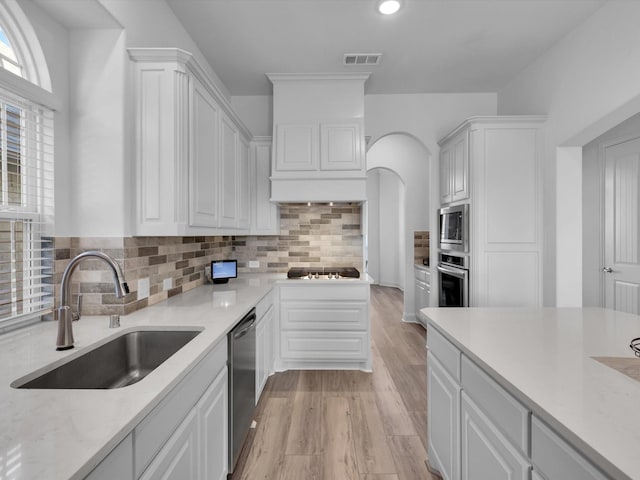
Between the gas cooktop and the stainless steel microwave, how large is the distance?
105cm

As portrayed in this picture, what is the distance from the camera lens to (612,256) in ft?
11.1

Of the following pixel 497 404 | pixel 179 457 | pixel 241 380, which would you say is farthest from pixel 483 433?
pixel 241 380

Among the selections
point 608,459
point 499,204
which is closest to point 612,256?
point 499,204

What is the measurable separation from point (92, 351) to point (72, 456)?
0.77 m

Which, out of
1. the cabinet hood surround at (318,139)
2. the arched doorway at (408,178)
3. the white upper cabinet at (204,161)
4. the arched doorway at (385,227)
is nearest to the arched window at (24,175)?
the white upper cabinet at (204,161)

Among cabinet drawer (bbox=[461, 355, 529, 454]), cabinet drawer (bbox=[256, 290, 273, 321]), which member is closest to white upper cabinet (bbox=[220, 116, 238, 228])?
cabinet drawer (bbox=[256, 290, 273, 321])

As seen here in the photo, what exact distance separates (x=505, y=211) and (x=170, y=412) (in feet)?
10.1

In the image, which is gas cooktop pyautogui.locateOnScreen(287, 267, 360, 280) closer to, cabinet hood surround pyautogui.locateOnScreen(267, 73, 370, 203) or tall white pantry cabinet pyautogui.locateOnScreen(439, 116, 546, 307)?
cabinet hood surround pyautogui.locateOnScreen(267, 73, 370, 203)

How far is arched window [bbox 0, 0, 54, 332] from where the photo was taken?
4.43 feet

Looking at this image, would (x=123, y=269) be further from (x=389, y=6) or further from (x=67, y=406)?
(x=389, y=6)

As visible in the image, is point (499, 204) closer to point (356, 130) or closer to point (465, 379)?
point (356, 130)

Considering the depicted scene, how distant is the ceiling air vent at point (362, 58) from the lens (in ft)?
9.26

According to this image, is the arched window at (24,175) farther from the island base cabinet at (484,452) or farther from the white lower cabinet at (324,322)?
the island base cabinet at (484,452)

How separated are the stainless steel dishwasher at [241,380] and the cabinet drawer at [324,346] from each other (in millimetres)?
889
